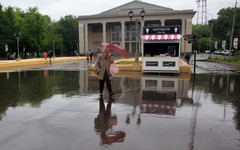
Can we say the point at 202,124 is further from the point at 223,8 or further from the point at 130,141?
the point at 223,8

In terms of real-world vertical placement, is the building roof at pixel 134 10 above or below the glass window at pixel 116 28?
above

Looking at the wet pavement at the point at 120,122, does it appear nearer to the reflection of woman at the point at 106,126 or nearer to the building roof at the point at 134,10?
the reflection of woman at the point at 106,126

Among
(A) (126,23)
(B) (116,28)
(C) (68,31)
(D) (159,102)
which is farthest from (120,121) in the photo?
(C) (68,31)

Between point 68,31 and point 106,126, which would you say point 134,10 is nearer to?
point 68,31

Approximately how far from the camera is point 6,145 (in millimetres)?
4137

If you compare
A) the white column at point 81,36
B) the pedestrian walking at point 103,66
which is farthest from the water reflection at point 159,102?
the white column at point 81,36

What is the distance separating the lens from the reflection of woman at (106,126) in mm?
4391

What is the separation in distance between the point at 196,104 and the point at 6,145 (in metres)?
5.71

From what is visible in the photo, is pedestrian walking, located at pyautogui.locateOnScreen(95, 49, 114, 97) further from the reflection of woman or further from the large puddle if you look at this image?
the reflection of woman

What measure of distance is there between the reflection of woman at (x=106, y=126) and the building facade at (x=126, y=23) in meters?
64.7

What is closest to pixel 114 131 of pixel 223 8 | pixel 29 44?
pixel 29 44

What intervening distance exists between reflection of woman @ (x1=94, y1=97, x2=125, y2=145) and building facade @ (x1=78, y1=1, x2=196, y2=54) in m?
64.7

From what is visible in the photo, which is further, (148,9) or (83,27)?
(83,27)

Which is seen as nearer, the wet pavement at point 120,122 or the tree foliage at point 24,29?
the wet pavement at point 120,122
